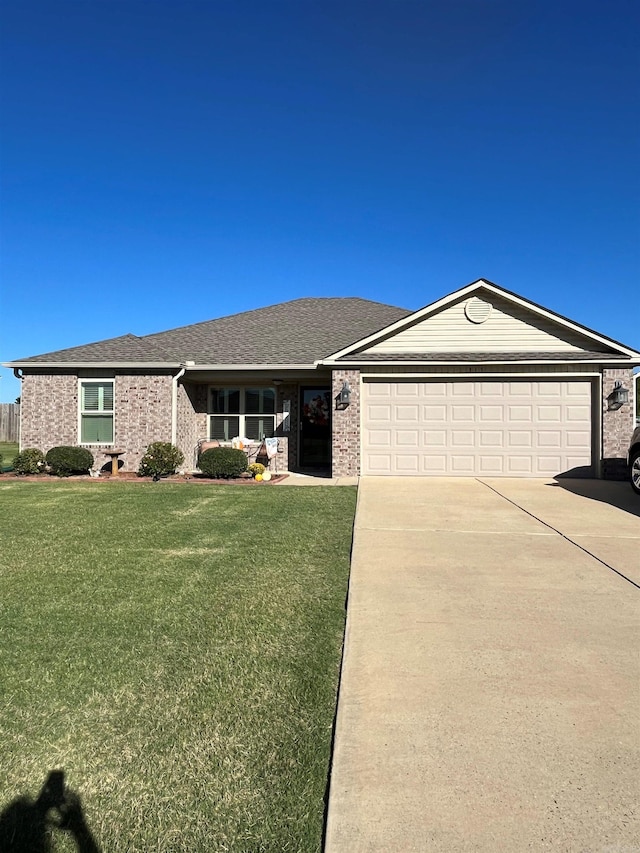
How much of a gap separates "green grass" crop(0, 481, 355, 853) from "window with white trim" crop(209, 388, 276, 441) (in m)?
8.61

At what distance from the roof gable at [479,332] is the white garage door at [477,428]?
2.67 ft

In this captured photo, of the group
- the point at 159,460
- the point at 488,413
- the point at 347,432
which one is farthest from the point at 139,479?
the point at 488,413

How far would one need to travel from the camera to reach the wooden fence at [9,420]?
2791 cm

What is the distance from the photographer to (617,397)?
39.8 ft

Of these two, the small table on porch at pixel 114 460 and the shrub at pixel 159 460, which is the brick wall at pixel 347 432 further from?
the small table on porch at pixel 114 460

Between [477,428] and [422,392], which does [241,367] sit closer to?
[422,392]

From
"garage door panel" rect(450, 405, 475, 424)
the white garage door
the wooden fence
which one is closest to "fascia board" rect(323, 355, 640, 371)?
the white garage door

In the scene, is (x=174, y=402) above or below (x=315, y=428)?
above

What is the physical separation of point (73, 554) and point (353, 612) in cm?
334

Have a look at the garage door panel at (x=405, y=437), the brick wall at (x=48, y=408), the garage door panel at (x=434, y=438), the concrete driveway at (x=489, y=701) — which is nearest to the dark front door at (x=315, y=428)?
the garage door panel at (x=405, y=437)

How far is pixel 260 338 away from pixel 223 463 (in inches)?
199

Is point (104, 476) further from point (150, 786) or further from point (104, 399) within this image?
point (150, 786)

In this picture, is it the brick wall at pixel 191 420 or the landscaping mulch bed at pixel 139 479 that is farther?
the brick wall at pixel 191 420

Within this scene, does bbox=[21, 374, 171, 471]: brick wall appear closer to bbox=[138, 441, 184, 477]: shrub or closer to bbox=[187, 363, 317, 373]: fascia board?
bbox=[138, 441, 184, 477]: shrub
